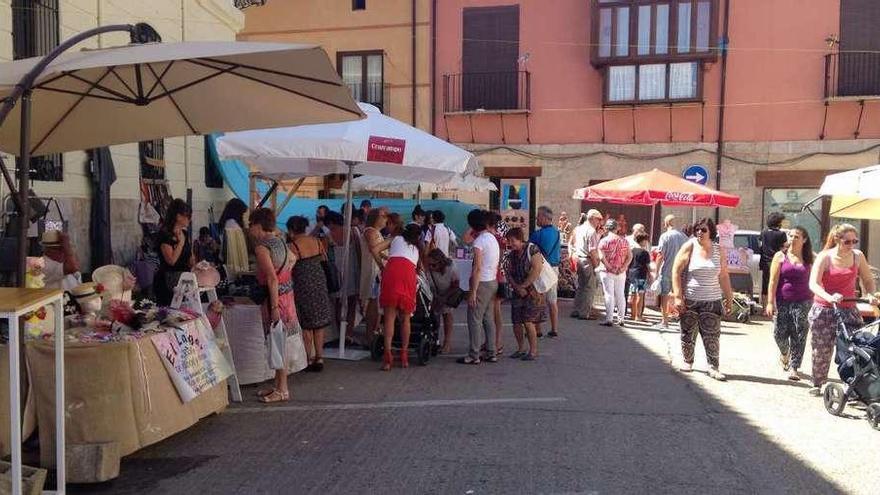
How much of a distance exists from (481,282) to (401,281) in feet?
3.28

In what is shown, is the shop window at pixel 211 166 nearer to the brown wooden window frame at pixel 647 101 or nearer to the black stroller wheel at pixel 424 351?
the black stroller wheel at pixel 424 351

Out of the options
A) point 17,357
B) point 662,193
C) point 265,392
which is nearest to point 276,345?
point 265,392

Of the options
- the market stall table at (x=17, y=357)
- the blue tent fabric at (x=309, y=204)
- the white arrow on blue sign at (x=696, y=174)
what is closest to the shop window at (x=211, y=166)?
the blue tent fabric at (x=309, y=204)

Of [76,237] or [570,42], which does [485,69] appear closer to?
[570,42]

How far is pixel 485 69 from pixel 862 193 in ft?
46.1

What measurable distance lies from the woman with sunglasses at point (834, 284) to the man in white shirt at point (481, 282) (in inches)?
122

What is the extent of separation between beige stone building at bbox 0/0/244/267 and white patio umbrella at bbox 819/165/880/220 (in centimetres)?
813

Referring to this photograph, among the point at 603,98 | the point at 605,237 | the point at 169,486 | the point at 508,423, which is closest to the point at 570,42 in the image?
the point at 603,98

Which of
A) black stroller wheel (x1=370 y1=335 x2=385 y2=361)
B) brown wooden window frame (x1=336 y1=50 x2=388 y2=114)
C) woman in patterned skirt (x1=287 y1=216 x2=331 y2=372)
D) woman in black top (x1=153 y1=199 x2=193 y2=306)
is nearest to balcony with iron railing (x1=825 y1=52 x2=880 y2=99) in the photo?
brown wooden window frame (x1=336 y1=50 x2=388 y2=114)

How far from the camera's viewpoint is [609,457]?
16.1ft

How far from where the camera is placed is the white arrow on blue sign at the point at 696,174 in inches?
685

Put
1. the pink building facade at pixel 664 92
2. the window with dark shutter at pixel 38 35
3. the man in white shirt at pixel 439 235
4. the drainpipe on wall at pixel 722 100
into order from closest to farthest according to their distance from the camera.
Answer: the window with dark shutter at pixel 38 35
the man in white shirt at pixel 439 235
the pink building facade at pixel 664 92
the drainpipe on wall at pixel 722 100

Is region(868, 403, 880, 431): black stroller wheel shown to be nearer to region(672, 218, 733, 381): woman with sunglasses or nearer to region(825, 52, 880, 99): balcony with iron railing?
region(672, 218, 733, 381): woman with sunglasses

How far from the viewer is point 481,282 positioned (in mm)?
7684
